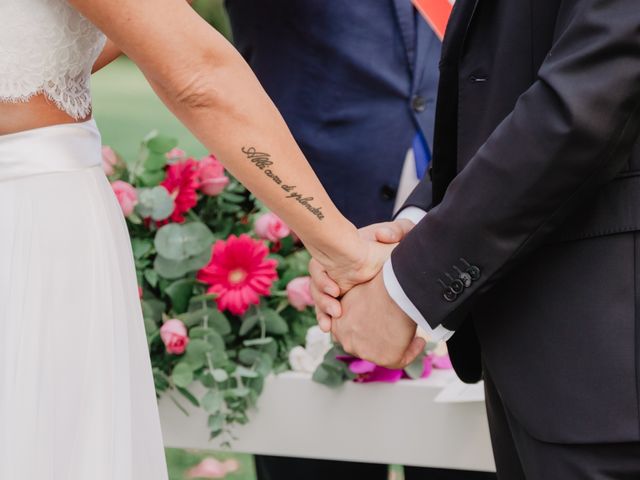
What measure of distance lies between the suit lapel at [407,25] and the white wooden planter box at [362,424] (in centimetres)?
70

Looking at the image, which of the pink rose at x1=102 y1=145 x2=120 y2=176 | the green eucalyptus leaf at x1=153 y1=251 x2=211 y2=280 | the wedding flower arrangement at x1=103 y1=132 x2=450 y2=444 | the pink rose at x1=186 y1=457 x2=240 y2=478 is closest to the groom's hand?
the wedding flower arrangement at x1=103 y1=132 x2=450 y2=444

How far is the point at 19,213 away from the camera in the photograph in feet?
4.69

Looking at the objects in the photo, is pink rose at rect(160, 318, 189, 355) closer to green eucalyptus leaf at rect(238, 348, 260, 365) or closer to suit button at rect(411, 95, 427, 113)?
green eucalyptus leaf at rect(238, 348, 260, 365)

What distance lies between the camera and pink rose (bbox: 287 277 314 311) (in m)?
2.39

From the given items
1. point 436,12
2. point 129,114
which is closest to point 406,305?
point 436,12

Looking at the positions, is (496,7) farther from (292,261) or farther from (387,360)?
(292,261)

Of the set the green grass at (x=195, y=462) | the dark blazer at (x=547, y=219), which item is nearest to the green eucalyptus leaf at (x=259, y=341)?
the dark blazer at (x=547, y=219)

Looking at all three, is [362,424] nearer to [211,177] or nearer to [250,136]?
[211,177]

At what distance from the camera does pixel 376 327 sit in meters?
1.63

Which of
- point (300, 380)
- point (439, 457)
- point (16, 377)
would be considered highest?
point (16, 377)

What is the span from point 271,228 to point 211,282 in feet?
0.72

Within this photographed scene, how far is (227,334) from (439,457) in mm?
564

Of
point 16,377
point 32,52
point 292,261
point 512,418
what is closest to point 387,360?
point 512,418

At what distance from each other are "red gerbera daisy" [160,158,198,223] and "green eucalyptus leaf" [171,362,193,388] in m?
0.38
